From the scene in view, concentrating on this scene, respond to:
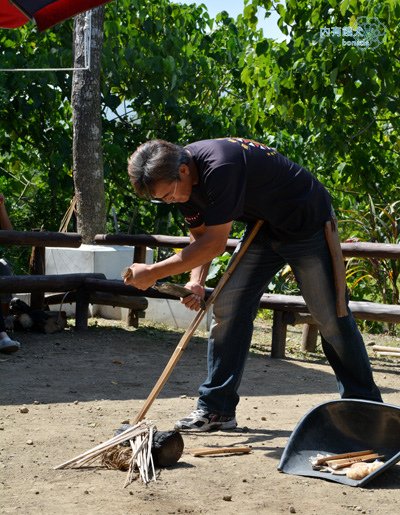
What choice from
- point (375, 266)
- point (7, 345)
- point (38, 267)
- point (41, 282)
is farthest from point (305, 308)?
point (375, 266)

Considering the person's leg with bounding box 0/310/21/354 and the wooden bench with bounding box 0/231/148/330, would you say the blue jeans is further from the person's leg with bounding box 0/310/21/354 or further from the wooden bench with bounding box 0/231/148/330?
the wooden bench with bounding box 0/231/148/330

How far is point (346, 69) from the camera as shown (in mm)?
10617

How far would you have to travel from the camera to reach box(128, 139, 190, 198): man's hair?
4520mm

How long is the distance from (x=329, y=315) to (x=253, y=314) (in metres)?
0.48

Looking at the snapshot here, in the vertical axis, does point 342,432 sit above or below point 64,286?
below

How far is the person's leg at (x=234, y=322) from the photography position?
207 inches

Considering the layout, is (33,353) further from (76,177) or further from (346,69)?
(346,69)

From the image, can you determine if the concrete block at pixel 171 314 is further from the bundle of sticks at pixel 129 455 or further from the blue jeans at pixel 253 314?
the bundle of sticks at pixel 129 455

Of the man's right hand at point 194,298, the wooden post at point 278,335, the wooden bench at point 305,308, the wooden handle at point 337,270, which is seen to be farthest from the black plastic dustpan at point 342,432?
the wooden post at point 278,335

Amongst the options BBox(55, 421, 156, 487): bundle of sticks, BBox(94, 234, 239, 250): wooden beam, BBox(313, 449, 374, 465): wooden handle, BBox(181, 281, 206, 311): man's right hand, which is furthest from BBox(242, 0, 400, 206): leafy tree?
BBox(55, 421, 156, 487): bundle of sticks

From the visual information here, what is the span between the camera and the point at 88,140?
1085 centimetres

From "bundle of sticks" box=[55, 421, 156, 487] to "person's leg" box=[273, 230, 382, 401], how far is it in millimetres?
1094

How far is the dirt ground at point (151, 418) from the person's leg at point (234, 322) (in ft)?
0.84

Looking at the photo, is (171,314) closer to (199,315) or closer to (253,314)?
(253,314)
